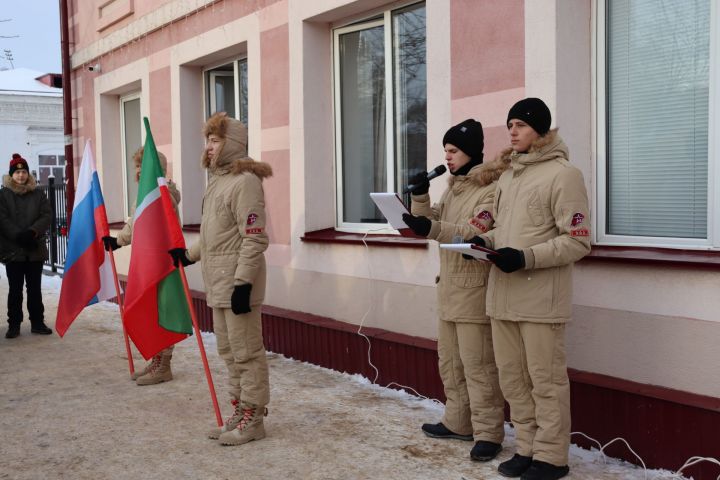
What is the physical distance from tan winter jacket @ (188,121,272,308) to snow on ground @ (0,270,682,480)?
34.1 inches

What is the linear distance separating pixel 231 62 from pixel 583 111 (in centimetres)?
454

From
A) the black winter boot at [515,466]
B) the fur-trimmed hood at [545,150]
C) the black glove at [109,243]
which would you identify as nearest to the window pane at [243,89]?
the black glove at [109,243]

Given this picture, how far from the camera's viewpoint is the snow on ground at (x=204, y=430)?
370cm

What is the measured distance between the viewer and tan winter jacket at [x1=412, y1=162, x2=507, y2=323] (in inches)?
149

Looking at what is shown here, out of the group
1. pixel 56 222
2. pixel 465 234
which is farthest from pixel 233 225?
pixel 56 222

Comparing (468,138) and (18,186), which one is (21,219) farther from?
(468,138)

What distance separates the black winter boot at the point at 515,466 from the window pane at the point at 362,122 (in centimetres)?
269

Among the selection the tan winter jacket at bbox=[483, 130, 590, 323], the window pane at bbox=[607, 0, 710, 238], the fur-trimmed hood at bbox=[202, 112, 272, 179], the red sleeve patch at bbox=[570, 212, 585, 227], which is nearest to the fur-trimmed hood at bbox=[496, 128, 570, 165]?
the tan winter jacket at bbox=[483, 130, 590, 323]

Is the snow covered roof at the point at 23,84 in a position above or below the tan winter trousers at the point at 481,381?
above

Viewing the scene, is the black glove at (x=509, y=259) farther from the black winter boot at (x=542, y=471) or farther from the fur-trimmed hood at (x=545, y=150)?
the black winter boot at (x=542, y=471)

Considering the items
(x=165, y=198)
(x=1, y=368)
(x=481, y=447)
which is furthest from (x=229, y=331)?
(x=1, y=368)

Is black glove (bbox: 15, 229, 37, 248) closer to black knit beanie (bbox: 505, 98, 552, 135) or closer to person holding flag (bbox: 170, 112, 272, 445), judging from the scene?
person holding flag (bbox: 170, 112, 272, 445)

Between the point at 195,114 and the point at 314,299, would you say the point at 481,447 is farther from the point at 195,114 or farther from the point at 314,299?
the point at 195,114

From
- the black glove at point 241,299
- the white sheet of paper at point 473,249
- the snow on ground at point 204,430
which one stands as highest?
the white sheet of paper at point 473,249
